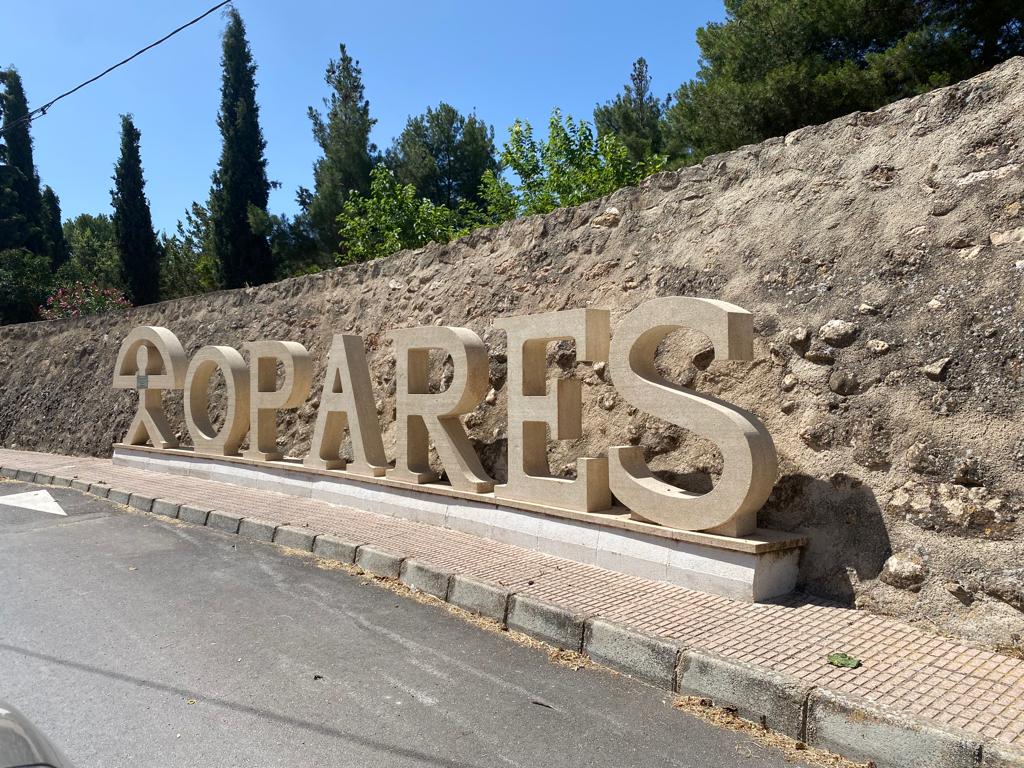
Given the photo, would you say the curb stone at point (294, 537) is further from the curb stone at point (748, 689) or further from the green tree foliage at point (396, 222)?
the green tree foliage at point (396, 222)

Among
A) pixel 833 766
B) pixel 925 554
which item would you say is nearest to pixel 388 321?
pixel 925 554

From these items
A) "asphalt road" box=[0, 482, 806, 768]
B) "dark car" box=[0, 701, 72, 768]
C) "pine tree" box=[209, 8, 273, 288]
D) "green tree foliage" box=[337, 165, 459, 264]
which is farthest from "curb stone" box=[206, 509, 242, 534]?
"pine tree" box=[209, 8, 273, 288]

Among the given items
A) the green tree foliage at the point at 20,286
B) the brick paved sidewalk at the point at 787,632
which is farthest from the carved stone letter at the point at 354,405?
the green tree foliage at the point at 20,286

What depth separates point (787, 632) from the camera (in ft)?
13.0

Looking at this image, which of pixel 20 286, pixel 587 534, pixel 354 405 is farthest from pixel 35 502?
pixel 20 286

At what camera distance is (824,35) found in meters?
11.9

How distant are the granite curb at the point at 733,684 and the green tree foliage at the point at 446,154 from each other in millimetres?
19292

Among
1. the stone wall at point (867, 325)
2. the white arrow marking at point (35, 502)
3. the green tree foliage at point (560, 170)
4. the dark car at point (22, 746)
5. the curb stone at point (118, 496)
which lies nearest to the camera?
the dark car at point (22, 746)

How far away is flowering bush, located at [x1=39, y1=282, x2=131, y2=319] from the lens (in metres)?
20.0

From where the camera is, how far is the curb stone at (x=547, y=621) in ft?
13.7

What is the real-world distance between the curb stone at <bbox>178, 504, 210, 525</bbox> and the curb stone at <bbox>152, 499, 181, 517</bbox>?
3.2 inches

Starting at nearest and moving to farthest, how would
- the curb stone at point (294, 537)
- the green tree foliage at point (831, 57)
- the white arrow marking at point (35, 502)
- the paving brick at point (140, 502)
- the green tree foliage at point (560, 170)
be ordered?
the curb stone at point (294, 537)
the paving brick at point (140, 502)
the white arrow marking at point (35, 502)
the green tree foliage at point (831, 57)
the green tree foliage at point (560, 170)

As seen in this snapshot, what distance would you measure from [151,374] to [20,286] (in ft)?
51.3

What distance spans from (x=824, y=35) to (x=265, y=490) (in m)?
10.5
